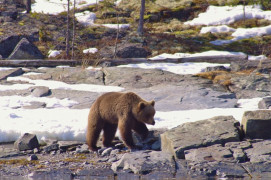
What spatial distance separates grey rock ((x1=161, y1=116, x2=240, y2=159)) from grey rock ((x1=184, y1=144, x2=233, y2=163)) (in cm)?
18

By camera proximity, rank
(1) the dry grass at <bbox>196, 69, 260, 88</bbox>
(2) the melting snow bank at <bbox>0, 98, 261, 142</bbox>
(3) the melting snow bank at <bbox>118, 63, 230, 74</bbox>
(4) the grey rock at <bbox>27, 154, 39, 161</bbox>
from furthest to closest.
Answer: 1. (3) the melting snow bank at <bbox>118, 63, 230, 74</bbox>
2. (1) the dry grass at <bbox>196, 69, 260, 88</bbox>
3. (2) the melting snow bank at <bbox>0, 98, 261, 142</bbox>
4. (4) the grey rock at <bbox>27, 154, 39, 161</bbox>

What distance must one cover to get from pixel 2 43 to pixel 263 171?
1957cm

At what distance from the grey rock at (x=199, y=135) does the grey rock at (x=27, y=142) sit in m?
3.03

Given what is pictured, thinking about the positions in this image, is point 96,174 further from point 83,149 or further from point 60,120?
point 60,120

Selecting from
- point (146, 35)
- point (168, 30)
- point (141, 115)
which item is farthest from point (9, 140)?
point (168, 30)

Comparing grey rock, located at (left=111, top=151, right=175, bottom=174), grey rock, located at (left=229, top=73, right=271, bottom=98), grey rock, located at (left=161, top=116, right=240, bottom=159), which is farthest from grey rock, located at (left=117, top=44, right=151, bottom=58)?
grey rock, located at (left=111, top=151, right=175, bottom=174)

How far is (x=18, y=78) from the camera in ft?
54.9

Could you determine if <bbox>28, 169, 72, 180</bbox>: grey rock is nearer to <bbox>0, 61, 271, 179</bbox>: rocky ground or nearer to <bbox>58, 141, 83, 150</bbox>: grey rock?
<bbox>0, 61, 271, 179</bbox>: rocky ground

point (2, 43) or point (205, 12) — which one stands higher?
point (205, 12)

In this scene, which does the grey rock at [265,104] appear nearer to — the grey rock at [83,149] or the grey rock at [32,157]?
the grey rock at [83,149]

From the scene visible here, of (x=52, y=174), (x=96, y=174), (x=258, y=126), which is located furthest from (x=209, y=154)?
(x=52, y=174)

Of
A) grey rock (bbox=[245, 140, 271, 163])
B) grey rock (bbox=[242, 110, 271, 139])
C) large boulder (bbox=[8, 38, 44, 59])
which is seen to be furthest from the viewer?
large boulder (bbox=[8, 38, 44, 59])

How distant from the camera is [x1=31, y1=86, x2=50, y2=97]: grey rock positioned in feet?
47.7

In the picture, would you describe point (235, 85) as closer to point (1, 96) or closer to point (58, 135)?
point (58, 135)
